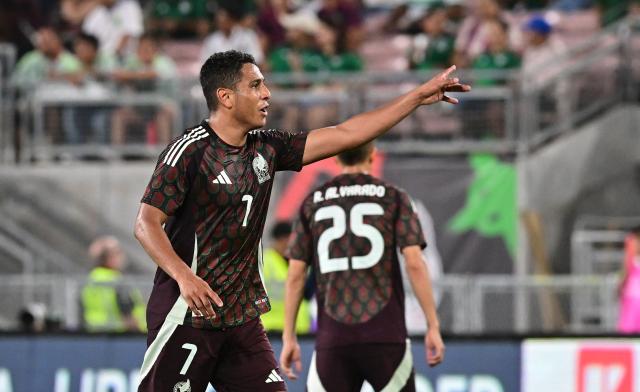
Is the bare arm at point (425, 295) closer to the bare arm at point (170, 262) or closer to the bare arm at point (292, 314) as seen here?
the bare arm at point (292, 314)

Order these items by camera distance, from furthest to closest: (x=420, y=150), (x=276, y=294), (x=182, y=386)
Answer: (x=420, y=150) < (x=276, y=294) < (x=182, y=386)

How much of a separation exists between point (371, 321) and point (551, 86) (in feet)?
25.0

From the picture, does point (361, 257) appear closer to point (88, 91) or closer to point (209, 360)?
point (209, 360)

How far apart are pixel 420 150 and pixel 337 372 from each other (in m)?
7.48

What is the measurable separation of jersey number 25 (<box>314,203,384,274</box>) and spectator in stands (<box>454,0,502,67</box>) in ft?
25.2

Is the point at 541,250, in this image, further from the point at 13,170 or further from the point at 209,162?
the point at 209,162

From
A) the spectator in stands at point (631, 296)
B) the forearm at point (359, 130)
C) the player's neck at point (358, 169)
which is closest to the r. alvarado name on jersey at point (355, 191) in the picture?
the player's neck at point (358, 169)

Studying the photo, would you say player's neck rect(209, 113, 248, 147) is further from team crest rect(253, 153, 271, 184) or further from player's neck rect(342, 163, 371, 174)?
player's neck rect(342, 163, 371, 174)

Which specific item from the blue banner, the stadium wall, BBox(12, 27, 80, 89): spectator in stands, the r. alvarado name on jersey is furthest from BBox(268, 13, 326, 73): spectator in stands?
the r. alvarado name on jersey

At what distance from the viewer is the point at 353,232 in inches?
340

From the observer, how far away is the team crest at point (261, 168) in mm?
6996

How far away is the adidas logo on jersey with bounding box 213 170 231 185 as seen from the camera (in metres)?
6.86

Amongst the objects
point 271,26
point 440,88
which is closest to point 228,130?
point 440,88

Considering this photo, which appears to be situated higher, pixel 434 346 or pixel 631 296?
pixel 434 346
